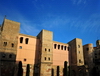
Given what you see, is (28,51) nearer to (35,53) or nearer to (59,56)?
(35,53)

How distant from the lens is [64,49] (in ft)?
96.3

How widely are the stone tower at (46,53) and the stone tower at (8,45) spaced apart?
625 centimetres

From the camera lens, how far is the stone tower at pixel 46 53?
22.3m

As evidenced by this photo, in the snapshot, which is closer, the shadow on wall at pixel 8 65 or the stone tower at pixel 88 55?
the shadow on wall at pixel 8 65

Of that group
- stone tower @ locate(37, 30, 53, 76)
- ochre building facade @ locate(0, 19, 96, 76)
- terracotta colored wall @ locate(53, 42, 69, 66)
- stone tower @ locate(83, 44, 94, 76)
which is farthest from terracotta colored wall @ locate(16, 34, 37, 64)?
stone tower @ locate(83, 44, 94, 76)

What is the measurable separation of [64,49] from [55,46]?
132 inches

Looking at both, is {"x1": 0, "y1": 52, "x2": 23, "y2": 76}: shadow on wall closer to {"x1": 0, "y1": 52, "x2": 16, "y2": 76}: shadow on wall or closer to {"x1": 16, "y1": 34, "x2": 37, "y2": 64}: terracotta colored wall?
{"x1": 0, "y1": 52, "x2": 16, "y2": 76}: shadow on wall

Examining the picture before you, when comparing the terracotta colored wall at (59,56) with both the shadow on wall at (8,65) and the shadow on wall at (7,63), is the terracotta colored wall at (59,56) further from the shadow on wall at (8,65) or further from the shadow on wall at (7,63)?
the shadow on wall at (7,63)

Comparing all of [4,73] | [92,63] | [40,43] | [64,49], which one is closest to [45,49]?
[40,43]

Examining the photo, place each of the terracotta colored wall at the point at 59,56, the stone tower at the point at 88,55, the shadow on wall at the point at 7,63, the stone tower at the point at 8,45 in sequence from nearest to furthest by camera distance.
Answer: the shadow on wall at the point at 7,63 → the stone tower at the point at 8,45 → the terracotta colored wall at the point at 59,56 → the stone tower at the point at 88,55

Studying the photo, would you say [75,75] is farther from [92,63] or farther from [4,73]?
[4,73]

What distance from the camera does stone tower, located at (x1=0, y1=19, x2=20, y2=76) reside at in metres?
18.8

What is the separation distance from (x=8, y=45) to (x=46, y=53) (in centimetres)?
901

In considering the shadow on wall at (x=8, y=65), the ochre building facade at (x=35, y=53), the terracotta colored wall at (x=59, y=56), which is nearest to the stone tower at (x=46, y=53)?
the ochre building facade at (x=35, y=53)
